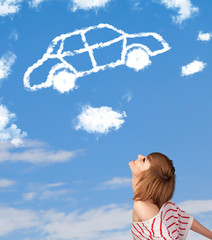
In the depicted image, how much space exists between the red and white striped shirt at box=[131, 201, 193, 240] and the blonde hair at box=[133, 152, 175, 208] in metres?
0.14

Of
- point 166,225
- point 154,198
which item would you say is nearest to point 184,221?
point 166,225

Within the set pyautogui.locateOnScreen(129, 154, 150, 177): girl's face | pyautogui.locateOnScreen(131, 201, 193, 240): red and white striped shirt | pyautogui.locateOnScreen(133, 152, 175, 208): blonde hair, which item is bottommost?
pyautogui.locateOnScreen(131, 201, 193, 240): red and white striped shirt

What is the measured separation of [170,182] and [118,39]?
483cm

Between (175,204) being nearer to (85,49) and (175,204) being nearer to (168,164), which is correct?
(168,164)

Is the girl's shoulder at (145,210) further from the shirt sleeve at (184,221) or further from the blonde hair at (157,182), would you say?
Answer: the shirt sleeve at (184,221)

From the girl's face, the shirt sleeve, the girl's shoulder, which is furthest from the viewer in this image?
the shirt sleeve

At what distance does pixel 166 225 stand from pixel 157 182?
16.1 inches

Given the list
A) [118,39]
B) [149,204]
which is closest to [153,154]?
[149,204]

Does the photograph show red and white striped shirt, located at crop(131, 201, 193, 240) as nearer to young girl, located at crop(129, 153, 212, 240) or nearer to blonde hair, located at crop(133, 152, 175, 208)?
young girl, located at crop(129, 153, 212, 240)

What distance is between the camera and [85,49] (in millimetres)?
8195

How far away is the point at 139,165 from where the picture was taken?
397 cm

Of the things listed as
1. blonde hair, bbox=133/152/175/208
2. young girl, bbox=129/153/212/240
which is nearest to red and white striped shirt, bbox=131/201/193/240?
young girl, bbox=129/153/212/240

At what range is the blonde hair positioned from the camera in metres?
3.69

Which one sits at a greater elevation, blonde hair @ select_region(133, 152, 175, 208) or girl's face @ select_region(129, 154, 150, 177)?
girl's face @ select_region(129, 154, 150, 177)
